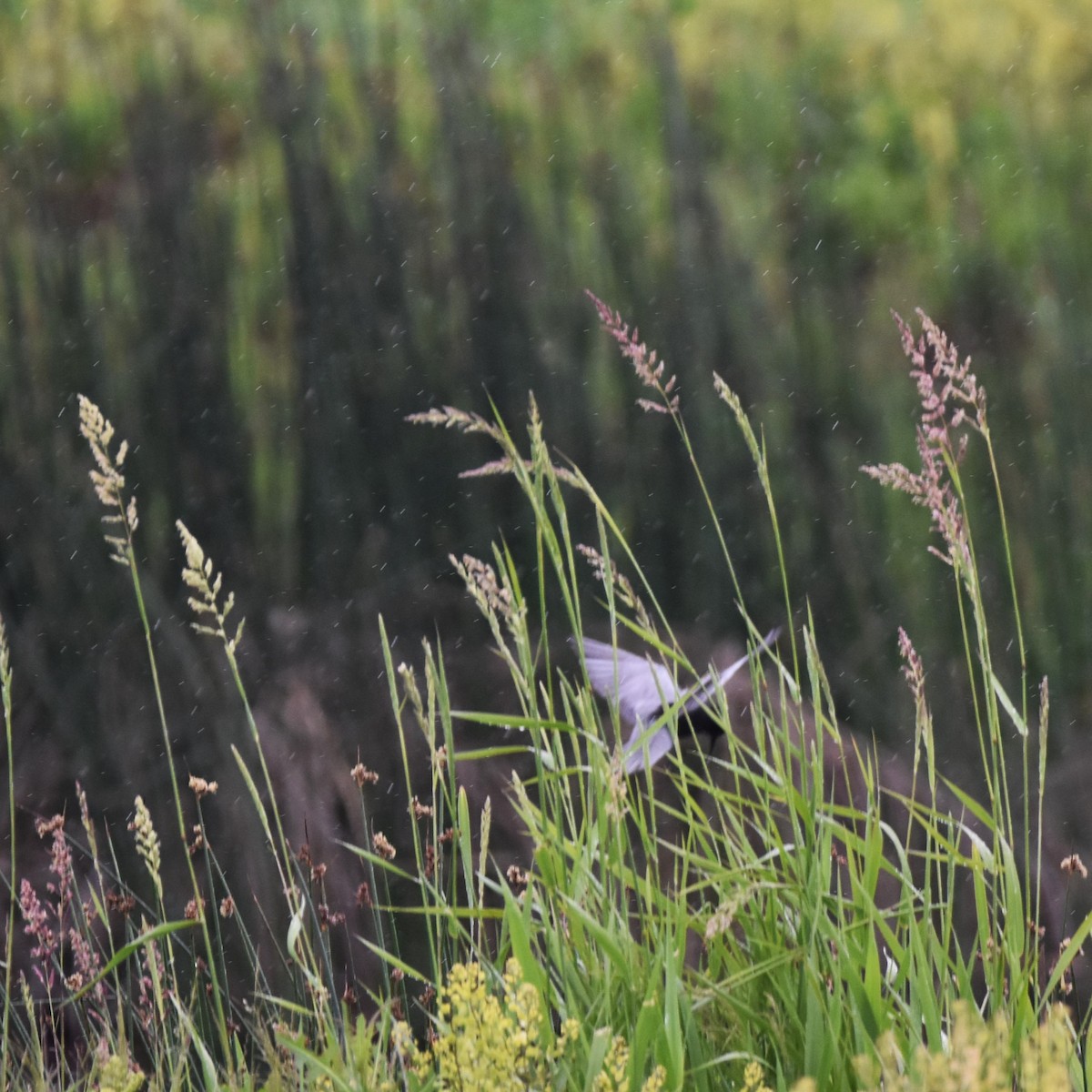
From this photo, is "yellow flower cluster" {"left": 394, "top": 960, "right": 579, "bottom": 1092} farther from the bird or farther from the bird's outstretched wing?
the bird's outstretched wing

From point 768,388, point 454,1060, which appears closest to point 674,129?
point 768,388

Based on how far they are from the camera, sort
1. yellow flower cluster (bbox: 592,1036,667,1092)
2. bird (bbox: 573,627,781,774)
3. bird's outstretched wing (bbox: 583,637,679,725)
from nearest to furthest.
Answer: yellow flower cluster (bbox: 592,1036,667,1092)
bird (bbox: 573,627,781,774)
bird's outstretched wing (bbox: 583,637,679,725)

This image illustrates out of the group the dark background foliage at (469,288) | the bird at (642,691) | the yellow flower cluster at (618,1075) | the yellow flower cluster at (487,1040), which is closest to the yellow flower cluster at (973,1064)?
the yellow flower cluster at (618,1075)

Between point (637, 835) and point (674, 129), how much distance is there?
1358 millimetres

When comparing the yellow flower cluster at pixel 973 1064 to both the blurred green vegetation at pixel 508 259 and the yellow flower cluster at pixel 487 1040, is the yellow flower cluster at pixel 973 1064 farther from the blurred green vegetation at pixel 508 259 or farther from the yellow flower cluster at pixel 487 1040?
the blurred green vegetation at pixel 508 259

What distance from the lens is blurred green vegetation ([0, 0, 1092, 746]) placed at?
2623 millimetres

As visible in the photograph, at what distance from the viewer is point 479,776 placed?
8.48 feet

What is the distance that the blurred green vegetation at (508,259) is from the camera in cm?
262

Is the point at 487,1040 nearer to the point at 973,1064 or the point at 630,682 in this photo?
the point at 973,1064

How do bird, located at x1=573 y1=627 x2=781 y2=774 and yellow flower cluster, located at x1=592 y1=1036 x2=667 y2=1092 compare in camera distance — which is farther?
bird, located at x1=573 y1=627 x2=781 y2=774

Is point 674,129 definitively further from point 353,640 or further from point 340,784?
point 340,784

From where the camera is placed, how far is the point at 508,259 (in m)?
2.64

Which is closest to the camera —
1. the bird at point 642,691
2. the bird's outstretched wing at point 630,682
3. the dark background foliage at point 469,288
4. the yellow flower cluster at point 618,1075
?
the yellow flower cluster at point 618,1075

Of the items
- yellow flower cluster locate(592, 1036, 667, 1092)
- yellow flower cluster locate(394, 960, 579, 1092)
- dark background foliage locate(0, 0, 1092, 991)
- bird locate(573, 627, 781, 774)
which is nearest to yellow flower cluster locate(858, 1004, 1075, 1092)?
yellow flower cluster locate(592, 1036, 667, 1092)
